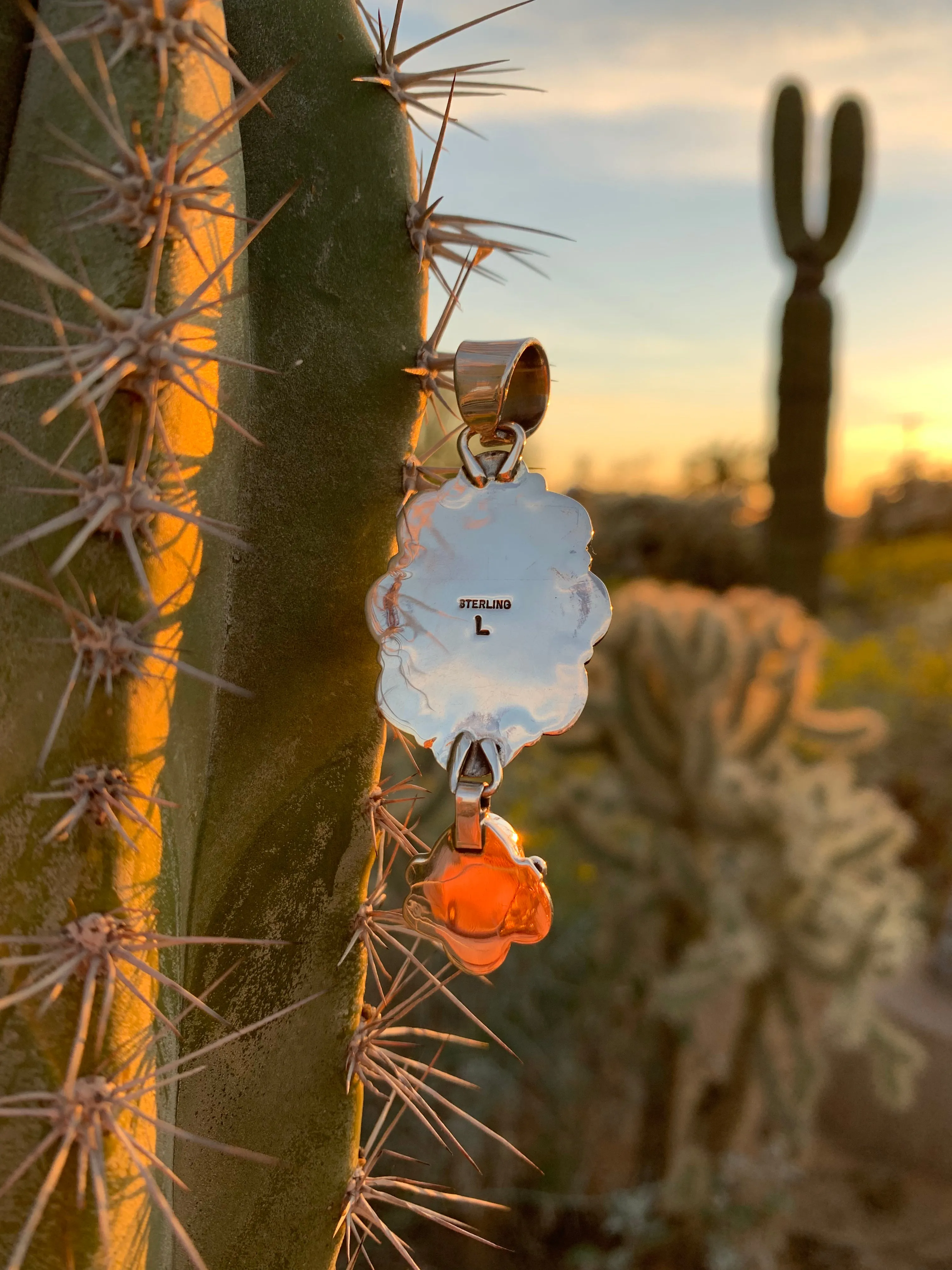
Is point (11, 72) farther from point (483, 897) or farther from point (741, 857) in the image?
point (741, 857)

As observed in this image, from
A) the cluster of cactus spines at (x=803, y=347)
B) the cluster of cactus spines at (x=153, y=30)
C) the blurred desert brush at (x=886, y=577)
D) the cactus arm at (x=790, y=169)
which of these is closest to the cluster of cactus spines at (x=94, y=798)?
the cluster of cactus spines at (x=153, y=30)

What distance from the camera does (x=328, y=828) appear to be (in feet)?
2.50

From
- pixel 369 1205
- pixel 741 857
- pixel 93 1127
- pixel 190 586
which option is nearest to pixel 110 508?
pixel 190 586

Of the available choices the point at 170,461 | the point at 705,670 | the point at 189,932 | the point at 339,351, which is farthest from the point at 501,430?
the point at 705,670

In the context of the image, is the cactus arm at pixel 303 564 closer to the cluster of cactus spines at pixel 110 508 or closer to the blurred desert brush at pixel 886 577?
the cluster of cactus spines at pixel 110 508

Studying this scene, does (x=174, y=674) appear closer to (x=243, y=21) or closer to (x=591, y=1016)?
(x=243, y=21)

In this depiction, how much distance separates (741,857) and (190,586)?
231 cm

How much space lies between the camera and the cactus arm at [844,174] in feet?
21.9

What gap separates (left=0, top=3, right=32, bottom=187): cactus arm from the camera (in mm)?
601

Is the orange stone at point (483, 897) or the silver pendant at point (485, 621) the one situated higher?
the silver pendant at point (485, 621)

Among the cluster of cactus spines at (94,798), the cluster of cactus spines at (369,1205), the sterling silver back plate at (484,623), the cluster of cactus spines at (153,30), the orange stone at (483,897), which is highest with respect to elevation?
the cluster of cactus spines at (153,30)

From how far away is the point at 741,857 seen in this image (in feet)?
8.80

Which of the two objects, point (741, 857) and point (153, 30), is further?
point (741, 857)

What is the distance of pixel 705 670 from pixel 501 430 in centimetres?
205
